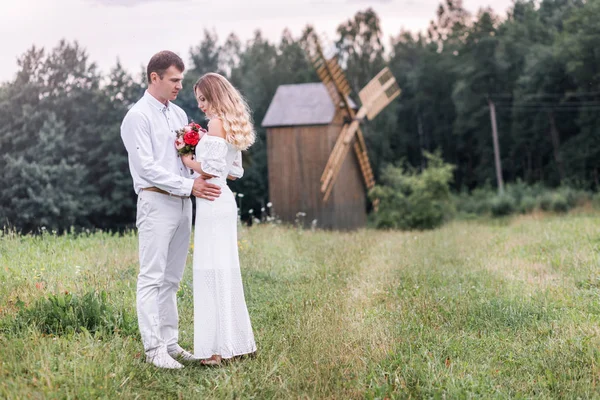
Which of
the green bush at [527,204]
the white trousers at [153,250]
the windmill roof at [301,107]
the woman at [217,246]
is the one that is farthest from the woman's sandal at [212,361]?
the green bush at [527,204]

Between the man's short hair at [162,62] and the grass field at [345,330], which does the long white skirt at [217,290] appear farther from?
the man's short hair at [162,62]

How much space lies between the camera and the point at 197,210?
5000mm

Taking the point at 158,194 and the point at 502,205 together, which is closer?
the point at 158,194

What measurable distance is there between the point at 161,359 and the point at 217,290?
2.18 ft

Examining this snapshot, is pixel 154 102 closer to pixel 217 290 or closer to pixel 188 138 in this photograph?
pixel 188 138

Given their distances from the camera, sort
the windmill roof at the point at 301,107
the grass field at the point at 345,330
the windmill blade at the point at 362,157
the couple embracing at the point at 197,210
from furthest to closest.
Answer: the windmill blade at the point at 362,157 → the windmill roof at the point at 301,107 → the couple embracing at the point at 197,210 → the grass field at the point at 345,330

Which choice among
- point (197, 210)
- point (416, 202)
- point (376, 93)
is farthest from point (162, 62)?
point (416, 202)

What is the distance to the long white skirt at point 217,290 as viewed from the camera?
5.00m

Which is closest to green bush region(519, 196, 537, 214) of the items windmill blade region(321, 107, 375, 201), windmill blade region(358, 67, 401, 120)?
windmill blade region(358, 67, 401, 120)

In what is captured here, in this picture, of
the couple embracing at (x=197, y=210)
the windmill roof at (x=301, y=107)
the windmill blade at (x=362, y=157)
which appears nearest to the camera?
the couple embracing at (x=197, y=210)

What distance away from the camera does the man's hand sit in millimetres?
4996

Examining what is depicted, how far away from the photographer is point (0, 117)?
30.4m

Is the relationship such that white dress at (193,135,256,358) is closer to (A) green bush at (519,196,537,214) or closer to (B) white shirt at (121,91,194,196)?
(B) white shirt at (121,91,194,196)

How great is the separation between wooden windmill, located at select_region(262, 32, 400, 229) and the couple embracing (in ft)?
63.4
